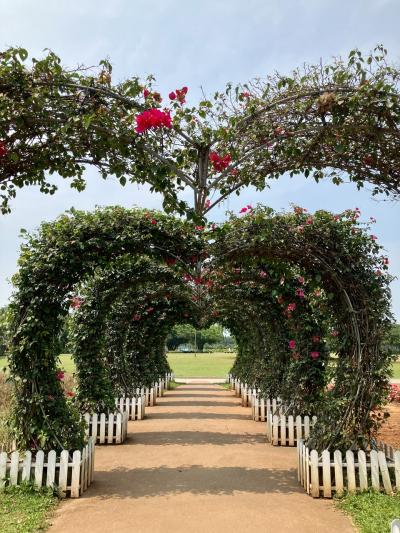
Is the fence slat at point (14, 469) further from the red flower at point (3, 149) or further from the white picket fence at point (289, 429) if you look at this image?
the white picket fence at point (289, 429)

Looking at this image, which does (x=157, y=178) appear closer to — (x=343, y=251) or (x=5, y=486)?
(x=343, y=251)

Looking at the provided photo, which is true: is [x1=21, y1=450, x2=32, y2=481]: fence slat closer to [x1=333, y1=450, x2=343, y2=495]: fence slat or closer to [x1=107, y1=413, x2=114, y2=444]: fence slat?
[x1=333, y1=450, x2=343, y2=495]: fence slat

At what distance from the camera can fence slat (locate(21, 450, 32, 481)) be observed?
237 inches

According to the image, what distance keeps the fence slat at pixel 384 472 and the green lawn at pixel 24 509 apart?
3.90m

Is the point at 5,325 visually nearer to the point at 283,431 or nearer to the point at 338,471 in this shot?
the point at 338,471

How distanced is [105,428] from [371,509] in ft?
19.5

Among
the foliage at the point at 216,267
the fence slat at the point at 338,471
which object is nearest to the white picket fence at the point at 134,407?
the foliage at the point at 216,267

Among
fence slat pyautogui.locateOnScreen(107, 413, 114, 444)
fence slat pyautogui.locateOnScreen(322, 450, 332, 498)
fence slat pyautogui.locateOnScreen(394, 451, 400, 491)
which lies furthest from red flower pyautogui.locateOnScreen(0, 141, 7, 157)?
fence slat pyautogui.locateOnScreen(107, 413, 114, 444)

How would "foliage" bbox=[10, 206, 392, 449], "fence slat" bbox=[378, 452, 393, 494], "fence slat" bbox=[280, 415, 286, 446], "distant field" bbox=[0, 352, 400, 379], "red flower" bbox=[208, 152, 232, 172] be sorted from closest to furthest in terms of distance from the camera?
1. "red flower" bbox=[208, 152, 232, 172]
2. "fence slat" bbox=[378, 452, 393, 494]
3. "foliage" bbox=[10, 206, 392, 449]
4. "fence slat" bbox=[280, 415, 286, 446]
5. "distant field" bbox=[0, 352, 400, 379]

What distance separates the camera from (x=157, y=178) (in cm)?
443

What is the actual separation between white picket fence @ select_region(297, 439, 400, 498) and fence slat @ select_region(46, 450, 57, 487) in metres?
3.13

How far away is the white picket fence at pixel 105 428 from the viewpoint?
9.76 metres

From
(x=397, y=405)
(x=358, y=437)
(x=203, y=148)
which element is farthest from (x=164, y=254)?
(x=397, y=405)

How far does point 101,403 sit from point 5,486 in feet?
14.1
